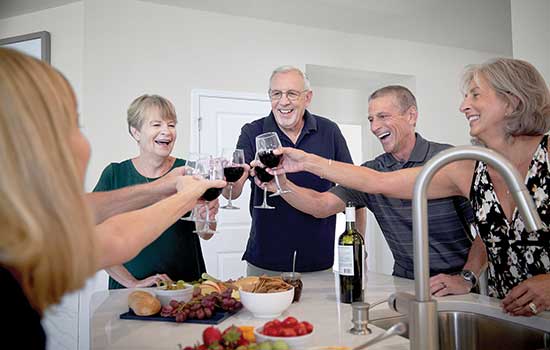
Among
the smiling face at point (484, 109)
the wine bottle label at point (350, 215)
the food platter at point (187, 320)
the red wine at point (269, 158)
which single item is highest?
the smiling face at point (484, 109)

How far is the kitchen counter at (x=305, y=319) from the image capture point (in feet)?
3.70

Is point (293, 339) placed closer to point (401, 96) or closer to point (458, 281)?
point (458, 281)

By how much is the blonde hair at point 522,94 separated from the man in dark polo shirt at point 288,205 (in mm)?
1101

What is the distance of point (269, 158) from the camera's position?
1.87m

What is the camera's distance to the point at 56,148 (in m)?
0.66

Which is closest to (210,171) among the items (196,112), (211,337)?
(211,337)

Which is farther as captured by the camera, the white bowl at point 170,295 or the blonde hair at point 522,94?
the blonde hair at point 522,94

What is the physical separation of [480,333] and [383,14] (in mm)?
3502

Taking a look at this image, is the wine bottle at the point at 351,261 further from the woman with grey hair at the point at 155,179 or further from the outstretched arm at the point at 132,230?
the woman with grey hair at the point at 155,179

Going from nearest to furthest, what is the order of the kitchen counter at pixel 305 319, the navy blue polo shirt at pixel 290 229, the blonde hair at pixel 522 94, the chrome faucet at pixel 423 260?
1. the chrome faucet at pixel 423 260
2. the kitchen counter at pixel 305 319
3. the blonde hair at pixel 522 94
4. the navy blue polo shirt at pixel 290 229

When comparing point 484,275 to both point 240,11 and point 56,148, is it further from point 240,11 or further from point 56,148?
point 240,11

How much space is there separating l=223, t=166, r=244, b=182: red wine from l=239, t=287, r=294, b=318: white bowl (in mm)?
569

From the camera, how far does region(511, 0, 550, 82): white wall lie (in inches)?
110

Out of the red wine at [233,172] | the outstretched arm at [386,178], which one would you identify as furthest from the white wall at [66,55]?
the outstretched arm at [386,178]
